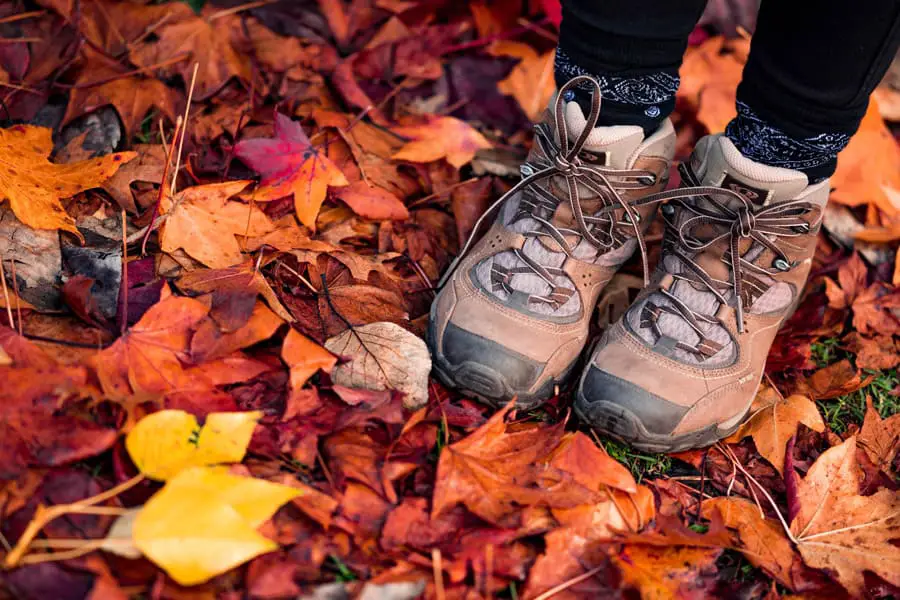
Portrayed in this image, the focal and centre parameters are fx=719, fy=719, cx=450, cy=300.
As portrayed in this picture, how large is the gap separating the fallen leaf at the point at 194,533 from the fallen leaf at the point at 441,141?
0.85 m

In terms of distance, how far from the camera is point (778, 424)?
3.97ft

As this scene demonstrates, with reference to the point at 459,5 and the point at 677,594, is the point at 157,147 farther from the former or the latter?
the point at 677,594

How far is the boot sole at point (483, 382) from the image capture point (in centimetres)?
112

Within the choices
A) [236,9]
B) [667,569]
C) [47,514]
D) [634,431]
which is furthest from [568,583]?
[236,9]

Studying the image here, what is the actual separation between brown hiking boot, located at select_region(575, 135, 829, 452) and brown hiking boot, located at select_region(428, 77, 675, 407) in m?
0.07

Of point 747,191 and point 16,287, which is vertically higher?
point 747,191

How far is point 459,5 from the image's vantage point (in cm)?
189

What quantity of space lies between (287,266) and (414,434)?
38cm

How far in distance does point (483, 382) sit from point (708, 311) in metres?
0.40

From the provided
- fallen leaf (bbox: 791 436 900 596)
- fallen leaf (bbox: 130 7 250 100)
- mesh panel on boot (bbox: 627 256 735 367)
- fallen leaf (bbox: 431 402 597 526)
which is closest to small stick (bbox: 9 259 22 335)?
fallen leaf (bbox: 130 7 250 100)

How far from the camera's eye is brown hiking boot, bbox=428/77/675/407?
1133 millimetres

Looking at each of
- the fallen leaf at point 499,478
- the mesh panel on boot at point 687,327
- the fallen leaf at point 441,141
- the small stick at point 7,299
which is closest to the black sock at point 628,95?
the mesh panel on boot at point 687,327

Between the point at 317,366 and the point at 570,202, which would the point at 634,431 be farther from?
the point at 317,366

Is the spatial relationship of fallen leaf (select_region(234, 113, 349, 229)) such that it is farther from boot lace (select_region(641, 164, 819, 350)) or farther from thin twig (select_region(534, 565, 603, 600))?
thin twig (select_region(534, 565, 603, 600))
